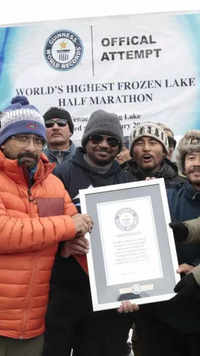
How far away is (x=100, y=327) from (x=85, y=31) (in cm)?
267

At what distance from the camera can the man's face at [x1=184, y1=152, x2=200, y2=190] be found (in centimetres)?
247

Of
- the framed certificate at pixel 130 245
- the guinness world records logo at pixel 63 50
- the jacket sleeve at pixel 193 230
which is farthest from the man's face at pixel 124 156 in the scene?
the jacket sleeve at pixel 193 230

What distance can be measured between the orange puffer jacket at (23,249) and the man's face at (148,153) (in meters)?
0.89

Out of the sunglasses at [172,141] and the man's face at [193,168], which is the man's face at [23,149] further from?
the sunglasses at [172,141]

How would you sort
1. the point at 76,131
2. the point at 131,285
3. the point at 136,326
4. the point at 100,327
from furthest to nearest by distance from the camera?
1. the point at 76,131
2. the point at 136,326
3. the point at 100,327
4. the point at 131,285

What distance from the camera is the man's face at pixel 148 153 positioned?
2.94 metres

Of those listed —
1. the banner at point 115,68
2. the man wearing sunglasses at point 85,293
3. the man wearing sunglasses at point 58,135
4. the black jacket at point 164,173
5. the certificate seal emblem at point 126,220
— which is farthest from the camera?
the banner at point 115,68

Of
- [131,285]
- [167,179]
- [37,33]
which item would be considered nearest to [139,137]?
[167,179]

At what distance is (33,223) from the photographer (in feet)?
6.93

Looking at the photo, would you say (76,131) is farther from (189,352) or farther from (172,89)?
(189,352)

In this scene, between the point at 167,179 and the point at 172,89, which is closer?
the point at 167,179

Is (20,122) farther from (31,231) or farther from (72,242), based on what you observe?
(72,242)

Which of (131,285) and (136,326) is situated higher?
(131,285)

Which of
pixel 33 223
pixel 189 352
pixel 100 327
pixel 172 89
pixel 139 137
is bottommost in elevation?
pixel 189 352
